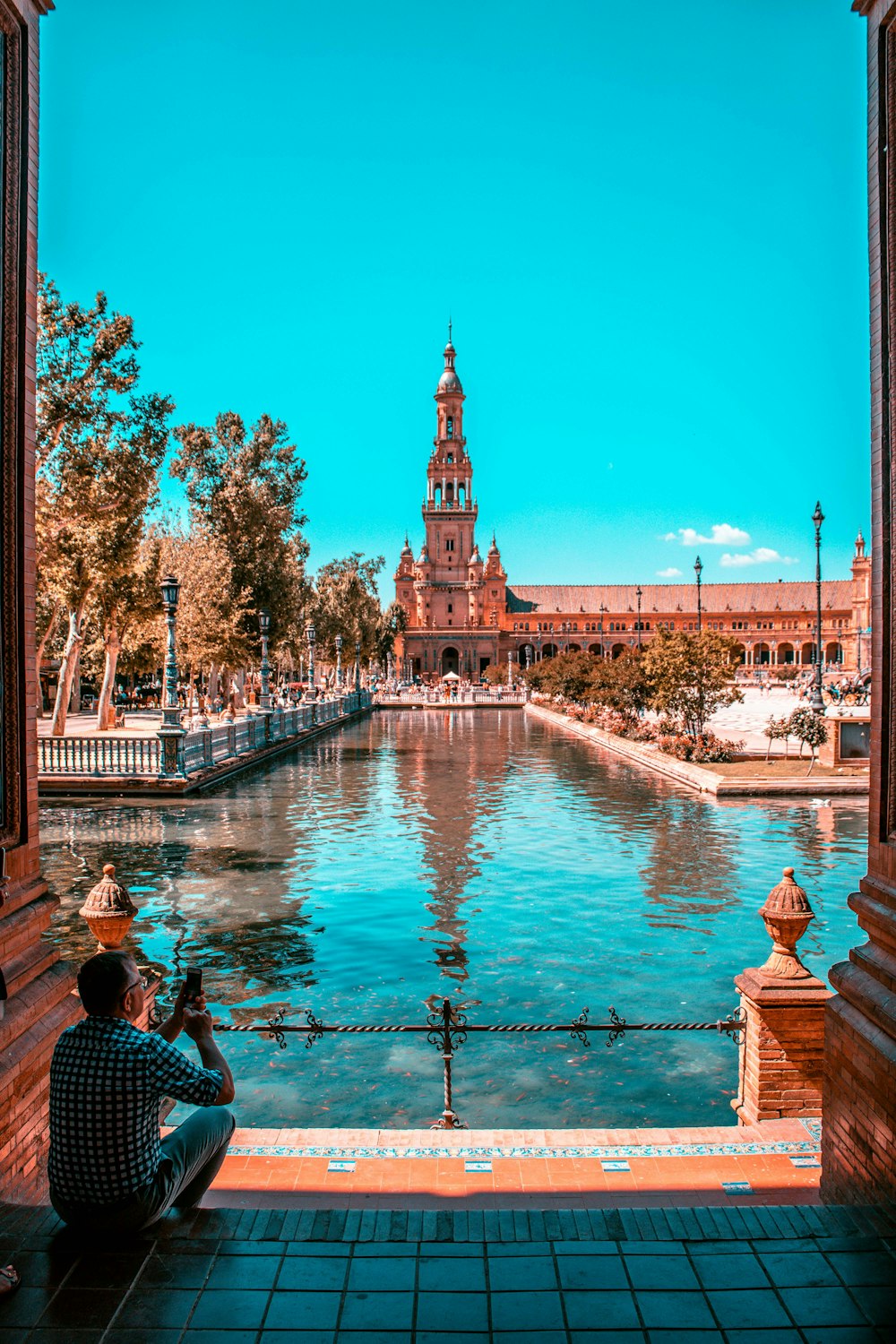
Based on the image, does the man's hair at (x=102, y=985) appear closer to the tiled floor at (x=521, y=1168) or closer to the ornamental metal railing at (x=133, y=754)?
the tiled floor at (x=521, y=1168)

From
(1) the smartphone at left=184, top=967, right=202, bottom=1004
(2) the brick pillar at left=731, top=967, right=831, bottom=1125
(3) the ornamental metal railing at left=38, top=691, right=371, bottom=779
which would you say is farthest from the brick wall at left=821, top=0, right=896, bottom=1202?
(3) the ornamental metal railing at left=38, top=691, right=371, bottom=779

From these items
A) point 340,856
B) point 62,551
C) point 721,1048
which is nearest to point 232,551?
point 62,551

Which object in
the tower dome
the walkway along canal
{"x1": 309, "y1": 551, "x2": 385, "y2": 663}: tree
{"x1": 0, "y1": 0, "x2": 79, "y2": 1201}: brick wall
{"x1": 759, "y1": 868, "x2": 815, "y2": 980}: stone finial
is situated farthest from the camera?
the tower dome

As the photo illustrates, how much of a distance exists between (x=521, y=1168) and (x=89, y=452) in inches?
907

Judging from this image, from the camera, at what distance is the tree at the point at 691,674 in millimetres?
29141

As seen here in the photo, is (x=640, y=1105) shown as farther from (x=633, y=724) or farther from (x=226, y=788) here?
(x=633, y=724)

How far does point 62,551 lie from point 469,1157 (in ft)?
77.7

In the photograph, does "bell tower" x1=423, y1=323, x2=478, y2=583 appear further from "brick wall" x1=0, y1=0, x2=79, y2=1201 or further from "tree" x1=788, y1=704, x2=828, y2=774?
"brick wall" x1=0, y1=0, x2=79, y2=1201

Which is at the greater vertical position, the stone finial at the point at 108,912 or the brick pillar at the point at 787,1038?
the stone finial at the point at 108,912

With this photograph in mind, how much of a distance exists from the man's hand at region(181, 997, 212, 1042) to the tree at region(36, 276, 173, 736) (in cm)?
2100

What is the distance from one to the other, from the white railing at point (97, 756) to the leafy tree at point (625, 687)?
17.4 m

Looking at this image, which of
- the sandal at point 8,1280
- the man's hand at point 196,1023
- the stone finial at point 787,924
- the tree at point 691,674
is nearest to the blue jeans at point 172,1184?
the sandal at point 8,1280

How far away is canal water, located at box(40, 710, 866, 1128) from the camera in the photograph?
721 cm

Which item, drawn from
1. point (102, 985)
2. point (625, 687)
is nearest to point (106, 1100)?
point (102, 985)
